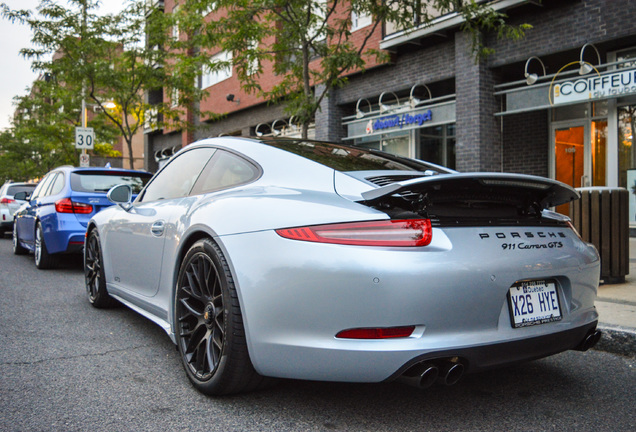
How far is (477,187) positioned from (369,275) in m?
0.74

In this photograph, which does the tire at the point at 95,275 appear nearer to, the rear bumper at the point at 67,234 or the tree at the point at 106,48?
the rear bumper at the point at 67,234

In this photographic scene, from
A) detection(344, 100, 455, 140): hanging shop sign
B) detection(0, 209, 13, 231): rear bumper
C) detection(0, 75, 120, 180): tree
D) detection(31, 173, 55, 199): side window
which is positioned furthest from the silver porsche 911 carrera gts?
detection(0, 75, 120, 180): tree

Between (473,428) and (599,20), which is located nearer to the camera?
(473,428)

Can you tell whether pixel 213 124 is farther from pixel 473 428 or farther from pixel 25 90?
pixel 473 428

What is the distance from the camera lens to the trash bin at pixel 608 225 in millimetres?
5965

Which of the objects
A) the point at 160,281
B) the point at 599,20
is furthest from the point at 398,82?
the point at 160,281

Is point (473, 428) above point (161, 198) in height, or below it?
below

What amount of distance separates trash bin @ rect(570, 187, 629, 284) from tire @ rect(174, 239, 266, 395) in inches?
178

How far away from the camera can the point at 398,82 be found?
1363 cm

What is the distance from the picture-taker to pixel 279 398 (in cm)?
296

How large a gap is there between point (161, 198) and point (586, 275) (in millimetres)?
2865

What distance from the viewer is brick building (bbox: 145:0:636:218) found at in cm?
1016

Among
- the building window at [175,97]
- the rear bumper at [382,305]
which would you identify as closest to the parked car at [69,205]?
the rear bumper at [382,305]

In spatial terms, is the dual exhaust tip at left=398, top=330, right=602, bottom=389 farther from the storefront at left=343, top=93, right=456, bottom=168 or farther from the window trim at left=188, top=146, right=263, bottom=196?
the storefront at left=343, top=93, right=456, bottom=168
